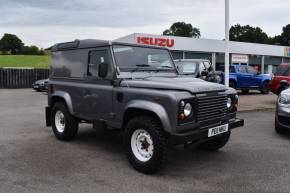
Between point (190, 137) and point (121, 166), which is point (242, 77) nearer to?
point (121, 166)

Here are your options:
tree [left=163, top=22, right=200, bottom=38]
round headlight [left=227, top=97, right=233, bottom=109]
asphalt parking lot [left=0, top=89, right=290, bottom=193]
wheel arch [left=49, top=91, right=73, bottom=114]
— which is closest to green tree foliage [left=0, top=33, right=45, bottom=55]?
tree [left=163, top=22, right=200, bottom=38]

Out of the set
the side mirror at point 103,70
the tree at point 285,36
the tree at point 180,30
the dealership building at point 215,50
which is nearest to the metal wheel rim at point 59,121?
the side mirror at point 103,70

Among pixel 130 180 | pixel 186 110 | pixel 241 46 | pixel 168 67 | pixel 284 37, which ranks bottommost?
pixel 130 180

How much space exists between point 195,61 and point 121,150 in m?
7.69

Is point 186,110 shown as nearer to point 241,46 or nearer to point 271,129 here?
point 271,129

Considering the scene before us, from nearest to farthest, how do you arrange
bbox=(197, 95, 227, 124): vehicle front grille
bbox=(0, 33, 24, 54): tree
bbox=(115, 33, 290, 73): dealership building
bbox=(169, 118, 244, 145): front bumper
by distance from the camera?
bbox=(169, 118, 244, 145): front bumper → bbox=(197, 95, 227, 124): vehicle front grille → bbox=(115, 33, 290, 73): dealership building → bbox=(0, 33, 24, 54): tree

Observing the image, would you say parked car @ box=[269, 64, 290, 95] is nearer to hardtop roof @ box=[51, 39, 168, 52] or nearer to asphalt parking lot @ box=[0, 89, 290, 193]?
asphalt parking lot @ box=[0, 89, 290, 193]

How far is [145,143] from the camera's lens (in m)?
5.59

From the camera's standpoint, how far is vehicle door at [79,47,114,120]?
6293mm

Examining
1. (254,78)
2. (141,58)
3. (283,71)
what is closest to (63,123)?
(141,58)

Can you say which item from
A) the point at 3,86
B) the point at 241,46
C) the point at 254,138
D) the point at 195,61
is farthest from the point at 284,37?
the point at 254,138

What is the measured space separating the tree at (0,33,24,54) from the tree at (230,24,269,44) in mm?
51787

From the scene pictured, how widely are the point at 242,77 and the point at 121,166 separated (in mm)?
15368

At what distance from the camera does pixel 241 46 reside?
33.3 metres
